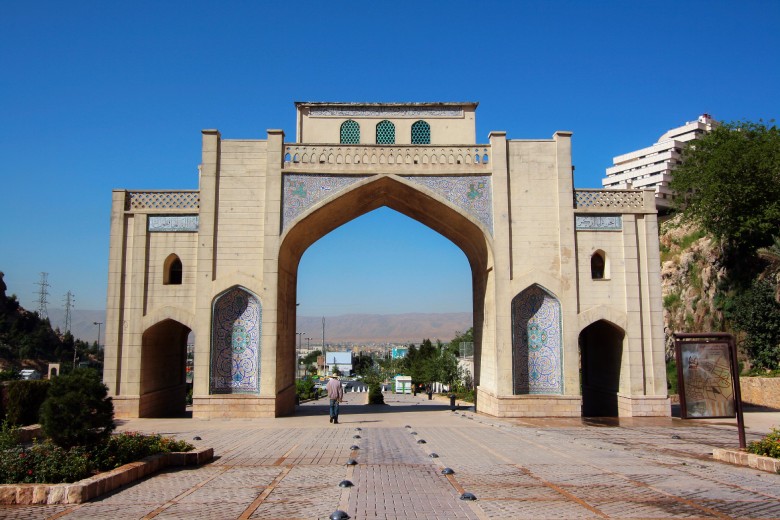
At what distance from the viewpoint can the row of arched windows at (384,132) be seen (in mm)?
17328

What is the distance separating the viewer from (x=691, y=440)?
33.7 ft

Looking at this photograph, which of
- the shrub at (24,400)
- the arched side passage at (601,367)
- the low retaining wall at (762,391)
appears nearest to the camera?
the shrub at (24,400)

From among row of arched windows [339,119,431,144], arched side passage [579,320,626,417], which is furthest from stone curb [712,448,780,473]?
row of arched windows [339,119,431,144]

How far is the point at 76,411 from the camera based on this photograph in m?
6.87

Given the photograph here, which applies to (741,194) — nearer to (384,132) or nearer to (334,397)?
(384,132)

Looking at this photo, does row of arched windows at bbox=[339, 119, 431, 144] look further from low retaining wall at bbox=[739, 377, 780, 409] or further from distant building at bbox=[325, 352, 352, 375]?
distant building at bbox=[325, 352, 352, 375]

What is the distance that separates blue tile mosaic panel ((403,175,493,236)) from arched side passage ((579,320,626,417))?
4.10 metres

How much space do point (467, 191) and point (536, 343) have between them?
4156mm

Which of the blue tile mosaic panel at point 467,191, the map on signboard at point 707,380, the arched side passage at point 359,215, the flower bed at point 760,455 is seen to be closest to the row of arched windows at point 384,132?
the arched side passage at point 359,215

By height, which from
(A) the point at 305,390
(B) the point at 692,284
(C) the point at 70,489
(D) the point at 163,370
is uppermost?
(B) the point at 692,284

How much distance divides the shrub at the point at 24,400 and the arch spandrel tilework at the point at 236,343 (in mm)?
3750

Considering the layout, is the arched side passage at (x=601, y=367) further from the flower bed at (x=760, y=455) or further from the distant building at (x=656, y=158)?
the distant building at (x=656, y=158)

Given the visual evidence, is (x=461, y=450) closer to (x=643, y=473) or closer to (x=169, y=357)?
(x=643, y=473)

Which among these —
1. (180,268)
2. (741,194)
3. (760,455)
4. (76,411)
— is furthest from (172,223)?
(741,194)
